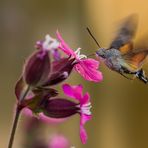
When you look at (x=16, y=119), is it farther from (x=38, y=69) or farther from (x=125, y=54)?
(x=125, y=54)

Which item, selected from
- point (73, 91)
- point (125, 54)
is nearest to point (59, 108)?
point (73, 91)

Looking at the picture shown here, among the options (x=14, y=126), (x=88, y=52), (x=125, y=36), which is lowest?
(x=14, y=126)

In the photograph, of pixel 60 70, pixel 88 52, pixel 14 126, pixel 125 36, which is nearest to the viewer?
pixel 14 126

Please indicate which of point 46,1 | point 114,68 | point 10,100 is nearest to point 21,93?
point 114,68

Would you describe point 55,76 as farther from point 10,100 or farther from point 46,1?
point 46,1

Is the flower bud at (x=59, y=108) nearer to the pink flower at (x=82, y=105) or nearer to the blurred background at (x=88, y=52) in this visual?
the pink flower at (x=82, y=105)

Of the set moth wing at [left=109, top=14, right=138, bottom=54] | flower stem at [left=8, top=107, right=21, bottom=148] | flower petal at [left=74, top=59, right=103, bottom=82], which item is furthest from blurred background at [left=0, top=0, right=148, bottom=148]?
flower stem at [left=8, top=107, right=21, bottom=148]
